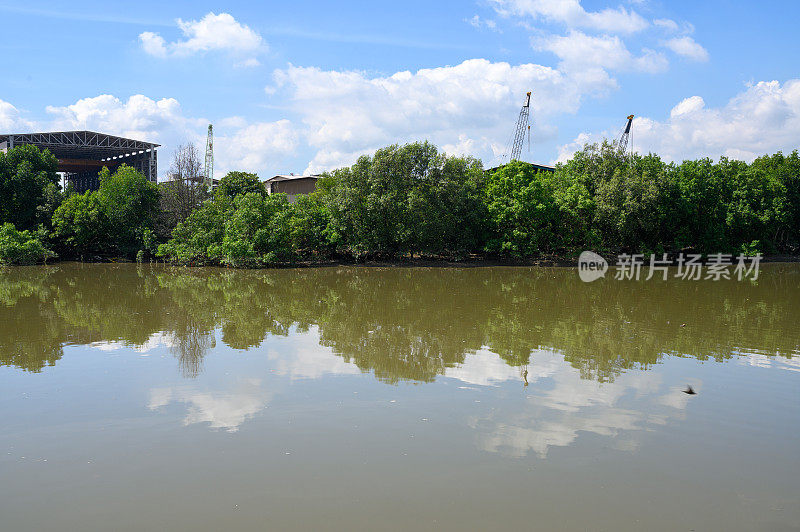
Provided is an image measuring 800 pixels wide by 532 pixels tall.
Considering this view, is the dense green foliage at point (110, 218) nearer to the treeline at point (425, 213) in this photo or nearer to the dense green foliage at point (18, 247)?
the treeline at point (425, 213)

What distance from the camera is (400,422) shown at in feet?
21.6

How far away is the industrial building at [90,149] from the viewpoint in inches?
1950

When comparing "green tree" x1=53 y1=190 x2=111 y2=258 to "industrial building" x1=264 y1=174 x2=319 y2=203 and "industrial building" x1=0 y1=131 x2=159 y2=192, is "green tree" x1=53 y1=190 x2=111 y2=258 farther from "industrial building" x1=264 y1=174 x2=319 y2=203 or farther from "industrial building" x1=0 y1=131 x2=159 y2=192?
"industrial building" x1=264 y1=174 x2=319 y2=203

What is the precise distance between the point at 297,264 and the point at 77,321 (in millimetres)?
20062

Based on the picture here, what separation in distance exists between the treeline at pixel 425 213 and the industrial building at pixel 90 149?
1160 centimetres

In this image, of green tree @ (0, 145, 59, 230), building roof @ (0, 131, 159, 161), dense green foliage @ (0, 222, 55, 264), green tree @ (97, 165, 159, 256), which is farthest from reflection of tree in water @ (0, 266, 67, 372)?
building roof @ (0, 131, 159, 161)

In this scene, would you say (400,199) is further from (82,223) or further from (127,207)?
(82,223)

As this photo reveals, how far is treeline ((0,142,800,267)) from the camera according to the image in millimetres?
32500

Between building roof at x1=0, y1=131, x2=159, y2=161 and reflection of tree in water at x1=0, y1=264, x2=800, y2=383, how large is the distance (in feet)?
→ 101

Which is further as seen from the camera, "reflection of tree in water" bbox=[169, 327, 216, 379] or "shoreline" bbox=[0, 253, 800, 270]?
"shoreline" bbox=[0, 253, 800, 270]

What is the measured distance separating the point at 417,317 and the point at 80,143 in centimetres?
5093

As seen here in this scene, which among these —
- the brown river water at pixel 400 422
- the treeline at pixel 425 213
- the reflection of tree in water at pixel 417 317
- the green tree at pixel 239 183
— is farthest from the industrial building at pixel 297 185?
the brown river water at pixel 400 422

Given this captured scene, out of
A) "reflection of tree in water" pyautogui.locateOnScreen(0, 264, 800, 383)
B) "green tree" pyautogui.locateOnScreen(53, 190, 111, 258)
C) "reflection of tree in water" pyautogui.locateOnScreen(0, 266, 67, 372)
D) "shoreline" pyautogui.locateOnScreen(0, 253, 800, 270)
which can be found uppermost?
"green tree" pyautogui.locateOnScreen(53, 190, 111, 258)

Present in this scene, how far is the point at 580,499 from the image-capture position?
484 centimetres
